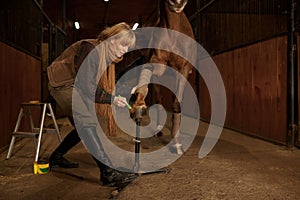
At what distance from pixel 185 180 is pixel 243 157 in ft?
2.68

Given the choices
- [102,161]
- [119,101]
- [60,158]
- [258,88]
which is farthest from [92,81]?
[258,88]

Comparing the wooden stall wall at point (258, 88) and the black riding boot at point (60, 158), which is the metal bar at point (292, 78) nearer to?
the wooden stall wall at point (258, 88)

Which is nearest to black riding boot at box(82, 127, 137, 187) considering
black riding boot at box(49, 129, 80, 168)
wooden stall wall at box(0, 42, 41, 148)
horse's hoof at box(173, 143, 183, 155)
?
black riding boot at box(49, 129, 80, 168)

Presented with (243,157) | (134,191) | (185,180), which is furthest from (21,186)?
(243,157)

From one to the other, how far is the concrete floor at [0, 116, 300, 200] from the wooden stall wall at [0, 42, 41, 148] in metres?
0.26

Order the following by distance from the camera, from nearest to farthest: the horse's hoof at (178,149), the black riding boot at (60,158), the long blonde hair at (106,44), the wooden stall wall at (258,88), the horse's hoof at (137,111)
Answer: the long blonde hair at (106,44)
the horse's hoof at (137,111)
the black riding boot at (60,158)
the horse's hoof at (178,149)
the wooden stall wall at (258,88)

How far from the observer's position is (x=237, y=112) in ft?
12.7

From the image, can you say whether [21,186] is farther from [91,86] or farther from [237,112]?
[237,112]

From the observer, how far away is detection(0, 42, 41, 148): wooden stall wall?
2.57m

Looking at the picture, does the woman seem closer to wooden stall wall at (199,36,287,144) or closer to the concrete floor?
the concrete floor

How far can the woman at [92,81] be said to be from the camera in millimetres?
1644

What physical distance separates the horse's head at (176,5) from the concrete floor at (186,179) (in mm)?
1256

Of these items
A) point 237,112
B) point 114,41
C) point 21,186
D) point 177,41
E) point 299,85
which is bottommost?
point 21,186

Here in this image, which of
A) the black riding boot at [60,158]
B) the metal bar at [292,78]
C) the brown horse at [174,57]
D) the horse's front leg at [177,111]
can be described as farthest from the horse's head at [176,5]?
the black riding boot at [60,158]
